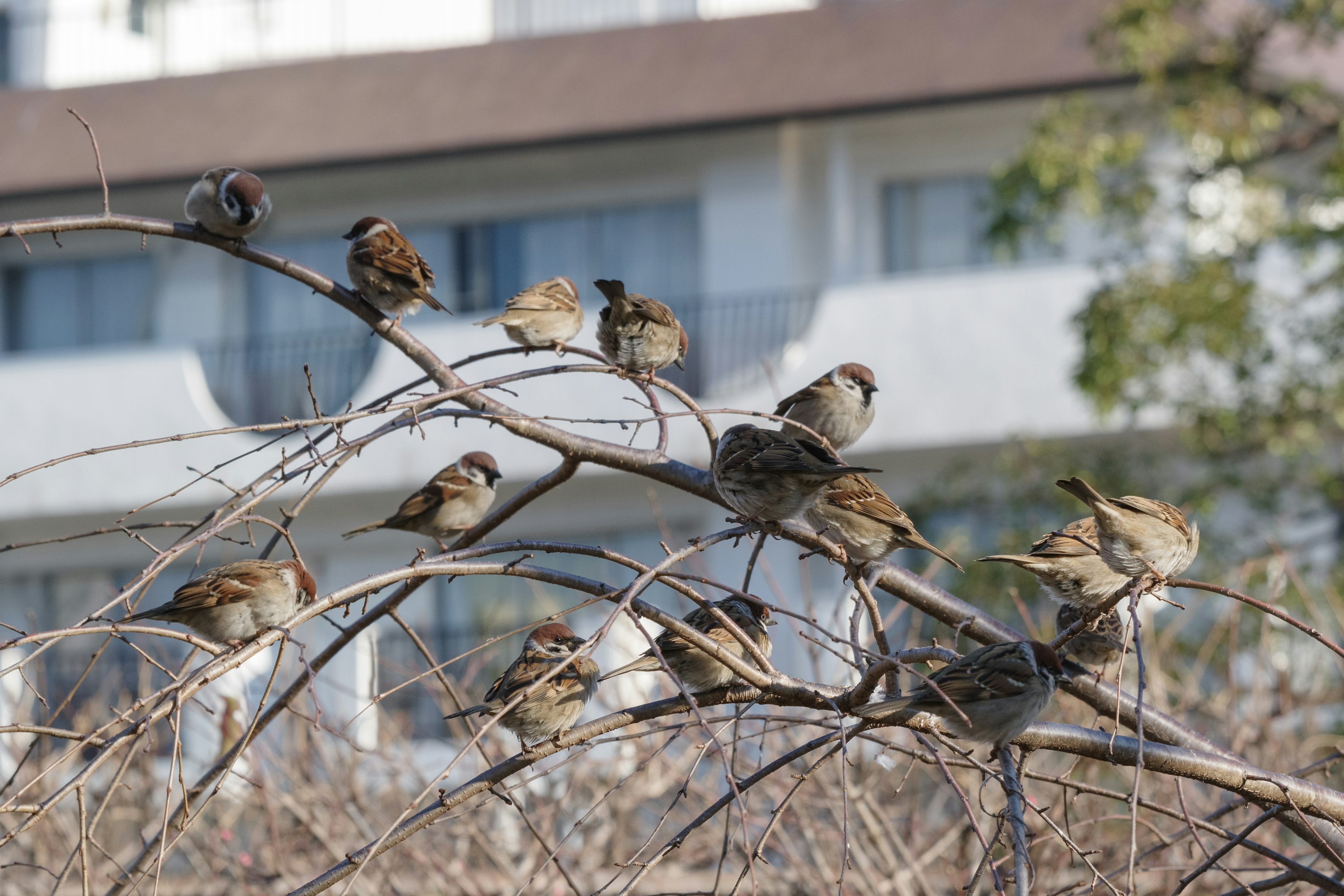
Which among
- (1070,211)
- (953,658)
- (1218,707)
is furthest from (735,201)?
(953,658)

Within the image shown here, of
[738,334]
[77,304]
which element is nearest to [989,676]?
[738,334]

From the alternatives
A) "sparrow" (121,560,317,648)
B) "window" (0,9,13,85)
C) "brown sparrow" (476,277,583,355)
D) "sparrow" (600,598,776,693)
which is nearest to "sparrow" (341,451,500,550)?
"brown sparrow" (476,277,583,355)

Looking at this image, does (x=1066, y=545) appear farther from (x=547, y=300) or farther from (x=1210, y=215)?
(x=1210, y=215)

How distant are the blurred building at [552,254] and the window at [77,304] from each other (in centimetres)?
5

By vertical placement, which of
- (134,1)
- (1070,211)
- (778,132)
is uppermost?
(134,1)

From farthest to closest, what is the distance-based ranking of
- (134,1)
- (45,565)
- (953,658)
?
(134,1)
(45,565)
(953,658)

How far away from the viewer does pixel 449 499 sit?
6363mm

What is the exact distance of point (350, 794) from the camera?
6.22 meters

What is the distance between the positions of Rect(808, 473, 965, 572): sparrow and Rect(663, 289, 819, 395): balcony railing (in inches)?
457

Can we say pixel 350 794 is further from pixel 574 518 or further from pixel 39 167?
pixel 39 167

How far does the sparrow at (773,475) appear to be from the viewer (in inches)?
145

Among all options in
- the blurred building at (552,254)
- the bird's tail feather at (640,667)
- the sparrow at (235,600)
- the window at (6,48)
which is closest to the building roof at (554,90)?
the blurred building at (552,254)

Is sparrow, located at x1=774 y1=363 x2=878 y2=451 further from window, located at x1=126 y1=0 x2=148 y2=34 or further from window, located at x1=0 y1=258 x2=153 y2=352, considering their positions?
window, located at x1=126 y1=0 x2=148 y2=34

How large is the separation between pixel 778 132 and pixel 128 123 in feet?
24.2
